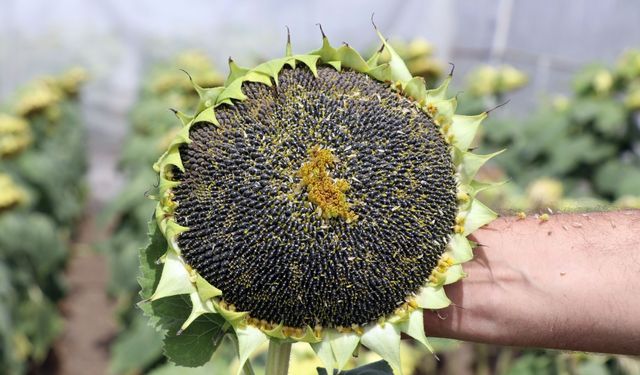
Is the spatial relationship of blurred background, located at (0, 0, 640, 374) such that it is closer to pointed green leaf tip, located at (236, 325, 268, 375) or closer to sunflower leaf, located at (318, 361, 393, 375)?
sunflower leaf, located at (318, 361, 393, 375)

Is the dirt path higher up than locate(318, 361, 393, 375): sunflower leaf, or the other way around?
locate(318, 361, 393, 375): sunflower leaf

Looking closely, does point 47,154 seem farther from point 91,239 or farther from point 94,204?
point 94,204

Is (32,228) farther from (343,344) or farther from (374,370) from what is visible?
(343,344)

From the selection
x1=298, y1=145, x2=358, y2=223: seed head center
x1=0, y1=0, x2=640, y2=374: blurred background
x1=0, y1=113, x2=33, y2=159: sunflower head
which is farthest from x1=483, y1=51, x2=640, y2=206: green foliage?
x1=298, y1=145, x2=358, y2=223: seed head center

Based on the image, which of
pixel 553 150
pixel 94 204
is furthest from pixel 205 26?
pixel 553 150

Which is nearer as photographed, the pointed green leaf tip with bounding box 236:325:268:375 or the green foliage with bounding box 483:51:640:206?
the pointed green leaf tip with bounding box 236:325:268:375
